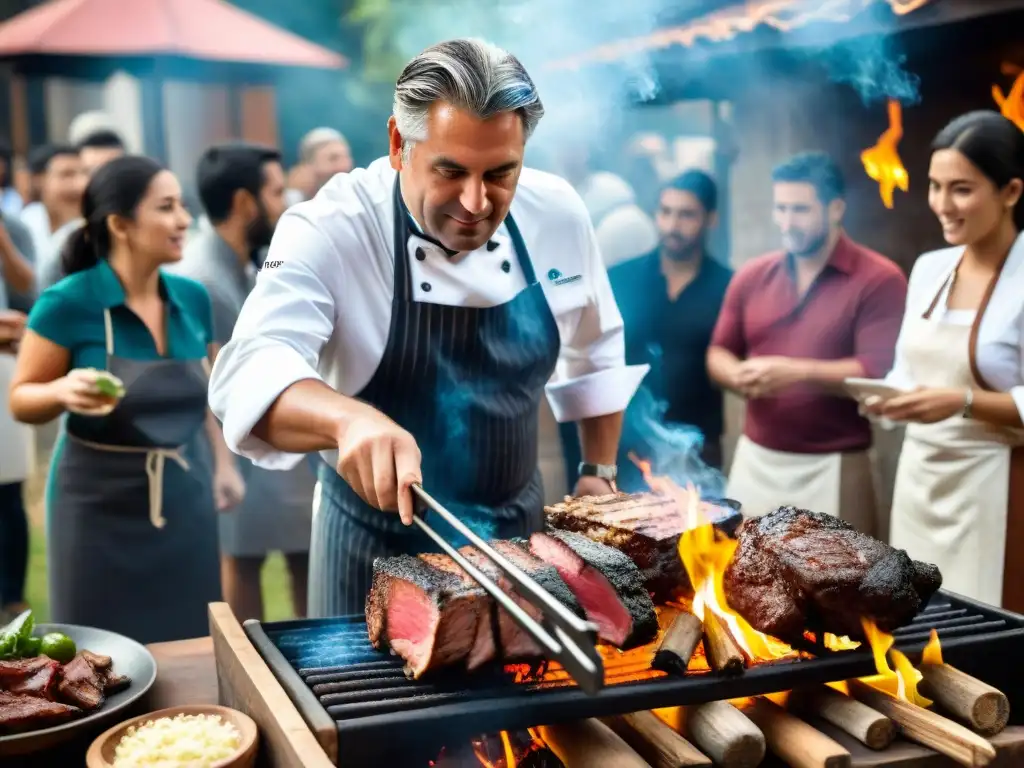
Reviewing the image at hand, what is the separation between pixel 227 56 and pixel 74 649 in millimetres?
6702

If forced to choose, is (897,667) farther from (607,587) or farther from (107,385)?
(107,385)

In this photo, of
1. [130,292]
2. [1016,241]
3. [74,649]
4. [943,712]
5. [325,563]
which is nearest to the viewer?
[943,712]

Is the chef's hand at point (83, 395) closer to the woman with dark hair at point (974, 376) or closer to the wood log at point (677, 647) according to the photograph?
the wood log at point (677, 647)

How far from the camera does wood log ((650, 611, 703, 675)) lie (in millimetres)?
2234

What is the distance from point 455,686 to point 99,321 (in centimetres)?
298

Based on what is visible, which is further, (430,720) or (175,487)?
(175,487)

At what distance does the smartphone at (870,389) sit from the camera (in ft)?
13.7

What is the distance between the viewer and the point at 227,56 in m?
8.33

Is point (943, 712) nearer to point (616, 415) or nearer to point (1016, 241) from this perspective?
point (616, 415)

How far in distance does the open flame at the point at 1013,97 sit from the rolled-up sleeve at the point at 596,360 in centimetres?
339

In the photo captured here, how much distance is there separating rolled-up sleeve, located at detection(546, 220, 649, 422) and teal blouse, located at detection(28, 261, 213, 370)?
209 centimetres

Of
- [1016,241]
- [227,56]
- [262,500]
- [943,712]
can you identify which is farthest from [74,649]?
[227,56]

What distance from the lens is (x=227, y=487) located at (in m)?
5.38

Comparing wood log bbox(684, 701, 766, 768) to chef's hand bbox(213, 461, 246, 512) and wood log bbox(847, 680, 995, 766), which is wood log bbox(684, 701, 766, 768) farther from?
chef's hand bbox(213, 461, 246, 512)
